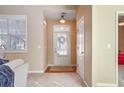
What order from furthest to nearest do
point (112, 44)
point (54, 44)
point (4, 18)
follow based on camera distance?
point (54, 44) → point (4, 18) → point (112, 44)

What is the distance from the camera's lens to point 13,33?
830cm

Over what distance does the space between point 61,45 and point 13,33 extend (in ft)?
12.3

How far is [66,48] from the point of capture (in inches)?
454

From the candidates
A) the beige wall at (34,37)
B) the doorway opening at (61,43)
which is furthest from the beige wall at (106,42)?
the doorway opening at (61,43)

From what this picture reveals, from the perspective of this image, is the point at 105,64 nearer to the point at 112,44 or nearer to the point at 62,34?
the point at 112,44

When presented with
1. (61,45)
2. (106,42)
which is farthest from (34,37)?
(106,42)

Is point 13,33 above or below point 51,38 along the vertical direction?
above

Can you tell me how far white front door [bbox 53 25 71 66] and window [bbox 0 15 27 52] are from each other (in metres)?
3.34

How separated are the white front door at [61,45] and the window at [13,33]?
11.0 ft

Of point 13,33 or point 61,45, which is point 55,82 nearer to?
point 13,33

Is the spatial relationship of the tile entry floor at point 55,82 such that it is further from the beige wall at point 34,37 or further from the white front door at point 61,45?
the white front door at point 61,45

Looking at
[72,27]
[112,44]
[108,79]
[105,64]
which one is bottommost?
[108,79]
